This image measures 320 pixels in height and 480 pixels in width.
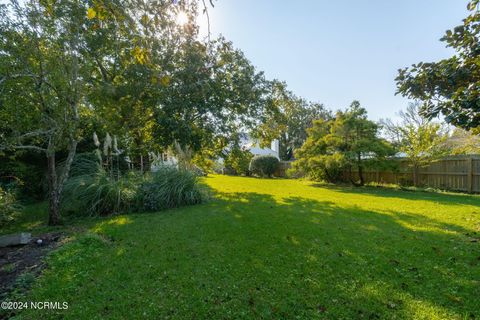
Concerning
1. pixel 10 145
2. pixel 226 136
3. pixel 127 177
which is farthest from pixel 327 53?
pixel 10 145

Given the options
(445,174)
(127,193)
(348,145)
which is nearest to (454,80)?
(127,193)

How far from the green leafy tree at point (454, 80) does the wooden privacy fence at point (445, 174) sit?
8692 mm

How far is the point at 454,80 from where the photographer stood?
319 cm

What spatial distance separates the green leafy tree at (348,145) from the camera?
10898 mm

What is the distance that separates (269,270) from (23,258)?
338 cm

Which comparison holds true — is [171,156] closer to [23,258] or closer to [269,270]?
[23,258]

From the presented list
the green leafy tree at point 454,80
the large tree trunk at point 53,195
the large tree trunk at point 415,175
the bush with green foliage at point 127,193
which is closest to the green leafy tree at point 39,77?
the large tree trunk at point 53,195

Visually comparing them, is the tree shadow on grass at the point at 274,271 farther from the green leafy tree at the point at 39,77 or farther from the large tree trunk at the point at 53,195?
the green leafy tree at the point at 39,77

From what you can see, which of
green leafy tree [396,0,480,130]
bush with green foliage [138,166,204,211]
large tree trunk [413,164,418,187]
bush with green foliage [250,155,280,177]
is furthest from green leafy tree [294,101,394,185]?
green leafy tree [396,0,480,130]

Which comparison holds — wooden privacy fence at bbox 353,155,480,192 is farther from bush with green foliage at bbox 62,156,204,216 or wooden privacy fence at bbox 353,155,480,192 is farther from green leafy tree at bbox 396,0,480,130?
bush with green foliage at bbox 62,156,204,216

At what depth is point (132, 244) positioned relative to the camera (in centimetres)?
376

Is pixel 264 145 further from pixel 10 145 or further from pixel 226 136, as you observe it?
pixel 10 145

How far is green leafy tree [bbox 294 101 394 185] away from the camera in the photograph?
1090 centimetres

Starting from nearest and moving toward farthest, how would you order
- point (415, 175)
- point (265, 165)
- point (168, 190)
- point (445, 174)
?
1. point (168, 190)
2. point (445, 174)
3. point (415, 175)
4. point (265, 165)
